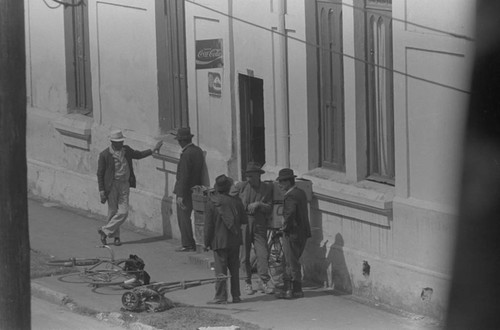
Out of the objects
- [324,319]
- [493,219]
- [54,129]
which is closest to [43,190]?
[54,129]

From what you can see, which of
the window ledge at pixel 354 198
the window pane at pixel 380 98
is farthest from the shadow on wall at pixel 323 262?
the window pane at pixel 380 98

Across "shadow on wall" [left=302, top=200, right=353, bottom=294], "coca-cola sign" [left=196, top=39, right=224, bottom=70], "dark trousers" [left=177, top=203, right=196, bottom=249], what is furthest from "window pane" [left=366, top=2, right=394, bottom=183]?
"dark trousers" [left=177, top=203, right=196, bottom=249]

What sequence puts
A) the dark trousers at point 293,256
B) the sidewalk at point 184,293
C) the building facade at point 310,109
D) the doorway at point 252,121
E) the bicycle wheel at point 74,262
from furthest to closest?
the doorway at point 252,121, the bicycle wheel at point 74,262, the dark trousers at point 293,256, the sidewalk at point 184,293, the building facade at point 310,109

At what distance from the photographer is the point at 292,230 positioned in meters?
14.9

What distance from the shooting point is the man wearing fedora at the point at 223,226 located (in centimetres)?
1459

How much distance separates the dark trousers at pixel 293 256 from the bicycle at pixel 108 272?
1757mm

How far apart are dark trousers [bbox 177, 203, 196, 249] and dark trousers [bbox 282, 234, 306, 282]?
269 cm

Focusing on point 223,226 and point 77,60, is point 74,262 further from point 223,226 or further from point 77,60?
point 77,60

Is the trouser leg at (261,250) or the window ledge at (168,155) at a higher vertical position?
the window ledge at (168,155)

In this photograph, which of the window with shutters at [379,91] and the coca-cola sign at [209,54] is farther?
the coca-cola sign at [209,54]

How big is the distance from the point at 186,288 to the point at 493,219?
3693 millimetres

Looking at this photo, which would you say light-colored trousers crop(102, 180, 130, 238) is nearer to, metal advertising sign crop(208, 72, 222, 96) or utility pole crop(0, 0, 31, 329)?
metal advertising sign crop(208, 72, 222, 96)

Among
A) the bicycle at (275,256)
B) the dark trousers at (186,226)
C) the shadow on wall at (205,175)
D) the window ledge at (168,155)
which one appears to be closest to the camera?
the bicycle at (275,256)

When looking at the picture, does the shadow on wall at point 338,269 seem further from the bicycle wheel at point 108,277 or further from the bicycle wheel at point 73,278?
the bicycle wheel at point 73,278
